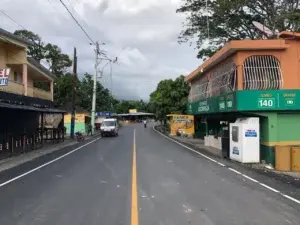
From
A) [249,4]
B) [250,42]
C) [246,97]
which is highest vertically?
[249,4]

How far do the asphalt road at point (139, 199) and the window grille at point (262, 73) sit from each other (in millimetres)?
8505

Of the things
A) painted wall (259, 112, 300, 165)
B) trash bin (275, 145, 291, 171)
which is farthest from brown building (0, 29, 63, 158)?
trash bin (275, 145, 291, 171)

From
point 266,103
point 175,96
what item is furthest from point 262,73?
point 175,96

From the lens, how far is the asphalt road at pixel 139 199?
9.05m

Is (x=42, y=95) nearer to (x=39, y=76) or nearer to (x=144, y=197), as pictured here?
(x=39, y=76)

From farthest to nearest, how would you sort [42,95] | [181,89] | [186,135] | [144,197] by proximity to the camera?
[181,89]
[186,135]
[42,95]
[144,197]

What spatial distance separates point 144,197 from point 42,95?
31.6m

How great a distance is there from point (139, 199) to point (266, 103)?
14358mm

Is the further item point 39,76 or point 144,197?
point 39,76

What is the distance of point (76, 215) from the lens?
9.36m

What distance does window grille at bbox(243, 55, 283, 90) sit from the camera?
82.8 feet

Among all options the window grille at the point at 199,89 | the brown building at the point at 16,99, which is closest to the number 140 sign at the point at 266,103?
the brown building at the point at 16,99

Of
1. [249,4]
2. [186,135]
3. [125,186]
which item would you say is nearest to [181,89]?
[186,135]

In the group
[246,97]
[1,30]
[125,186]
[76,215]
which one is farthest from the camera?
[1,30]
